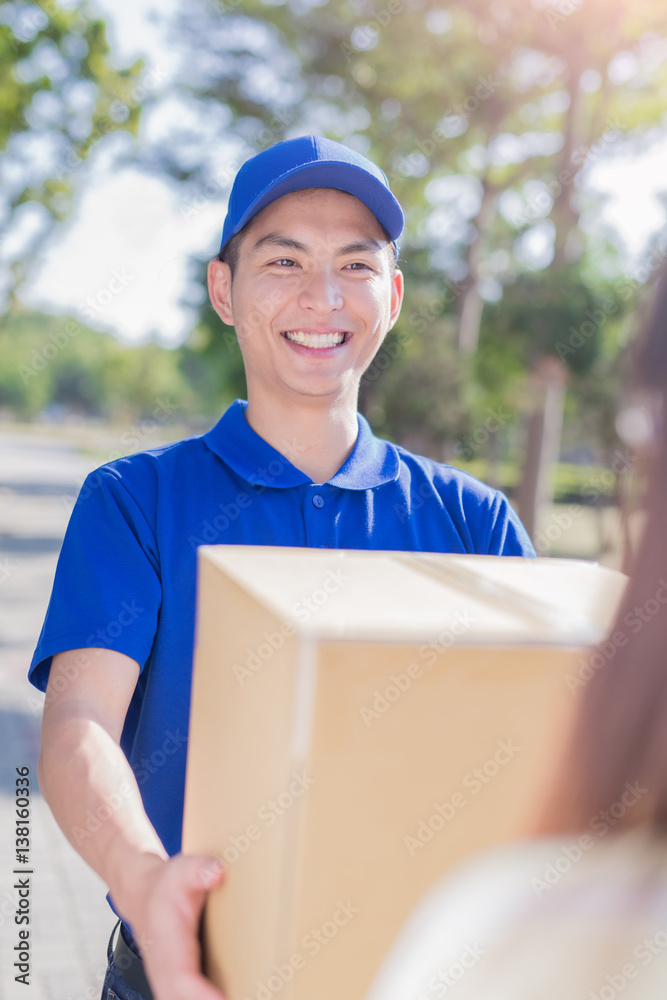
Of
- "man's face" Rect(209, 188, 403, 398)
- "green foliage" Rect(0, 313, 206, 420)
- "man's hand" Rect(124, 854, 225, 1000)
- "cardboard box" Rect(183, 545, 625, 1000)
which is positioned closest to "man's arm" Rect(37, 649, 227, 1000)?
"man's hand" Rect(124, 854, 225, 1000)

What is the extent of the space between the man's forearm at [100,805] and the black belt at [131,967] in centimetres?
38

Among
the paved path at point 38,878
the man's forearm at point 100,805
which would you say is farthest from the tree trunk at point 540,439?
the man's forearm at point 100,805

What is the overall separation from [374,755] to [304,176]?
3.93 ft

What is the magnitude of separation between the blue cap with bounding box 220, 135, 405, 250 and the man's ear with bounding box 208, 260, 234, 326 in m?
0.12

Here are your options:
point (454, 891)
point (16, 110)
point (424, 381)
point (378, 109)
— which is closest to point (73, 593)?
point (454, 891)

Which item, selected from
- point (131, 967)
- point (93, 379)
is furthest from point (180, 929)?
point (93, 379)

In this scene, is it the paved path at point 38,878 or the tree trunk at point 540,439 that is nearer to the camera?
the paved path at point 38,878

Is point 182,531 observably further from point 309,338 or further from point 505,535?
point 505,535

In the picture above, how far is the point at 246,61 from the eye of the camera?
46.2 ft

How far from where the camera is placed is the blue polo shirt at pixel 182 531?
1.38 metres

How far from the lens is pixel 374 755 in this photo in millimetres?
713

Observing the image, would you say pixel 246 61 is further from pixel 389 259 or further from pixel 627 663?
pixel 627 663

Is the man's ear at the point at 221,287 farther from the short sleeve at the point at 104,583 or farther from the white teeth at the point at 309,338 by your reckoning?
the short sleeve at the point at 104,583

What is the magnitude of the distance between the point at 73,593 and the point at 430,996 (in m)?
0.90
